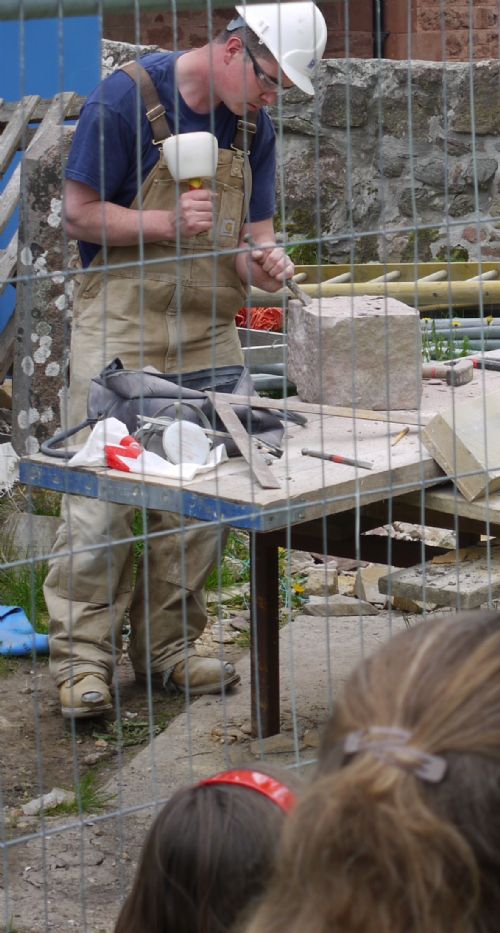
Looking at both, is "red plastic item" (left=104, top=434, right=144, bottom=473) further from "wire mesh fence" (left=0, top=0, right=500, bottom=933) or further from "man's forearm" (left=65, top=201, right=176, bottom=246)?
"man's forearm" (left=65, top=201, right=176, bottom=246)

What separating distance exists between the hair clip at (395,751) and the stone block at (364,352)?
7.89 feet

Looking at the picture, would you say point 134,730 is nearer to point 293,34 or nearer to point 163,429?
point 163,429

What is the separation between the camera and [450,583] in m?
3.26

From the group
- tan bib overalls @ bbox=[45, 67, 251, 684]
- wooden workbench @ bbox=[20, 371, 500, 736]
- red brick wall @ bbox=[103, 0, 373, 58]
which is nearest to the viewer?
wooden workbench @ bbox=[20, 371, 500, 736]

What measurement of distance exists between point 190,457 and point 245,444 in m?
0.13

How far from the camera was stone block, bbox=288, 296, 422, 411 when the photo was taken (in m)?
3.75

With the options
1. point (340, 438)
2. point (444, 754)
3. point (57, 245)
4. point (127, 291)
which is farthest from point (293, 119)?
point (444, 754)

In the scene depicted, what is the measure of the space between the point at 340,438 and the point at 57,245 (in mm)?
2219

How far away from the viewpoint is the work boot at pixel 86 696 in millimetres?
4098

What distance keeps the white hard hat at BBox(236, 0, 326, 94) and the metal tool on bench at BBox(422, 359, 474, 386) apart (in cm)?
87

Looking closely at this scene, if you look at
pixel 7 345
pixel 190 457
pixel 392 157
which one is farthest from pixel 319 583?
pixel 392 157

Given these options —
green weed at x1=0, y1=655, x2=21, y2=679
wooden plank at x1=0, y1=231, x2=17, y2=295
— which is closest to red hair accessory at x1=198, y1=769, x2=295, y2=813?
green weed at x1=0, y1=655, x2=21, y2=679

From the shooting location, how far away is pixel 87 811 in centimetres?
363

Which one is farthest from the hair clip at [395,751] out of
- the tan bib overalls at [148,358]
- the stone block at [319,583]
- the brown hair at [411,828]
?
the stone block at [319,583]
